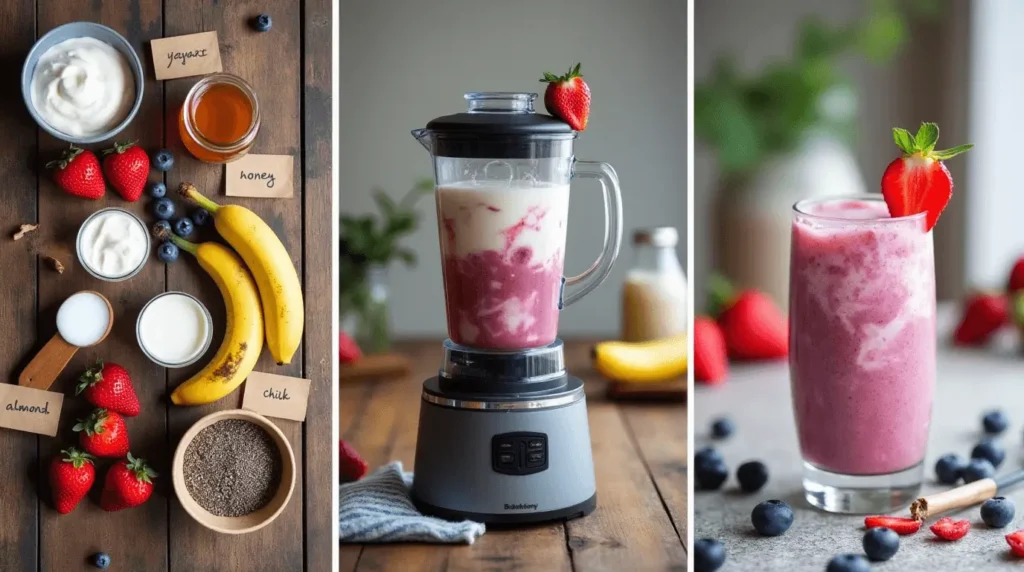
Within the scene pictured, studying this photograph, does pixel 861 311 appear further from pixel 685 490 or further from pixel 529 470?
pixel 529 470

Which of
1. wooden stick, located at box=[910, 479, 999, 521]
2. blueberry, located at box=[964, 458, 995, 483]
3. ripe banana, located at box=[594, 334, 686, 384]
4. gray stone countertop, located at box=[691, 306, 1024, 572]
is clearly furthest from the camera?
ripe banana, located at box=[594, 334, 686, 384]

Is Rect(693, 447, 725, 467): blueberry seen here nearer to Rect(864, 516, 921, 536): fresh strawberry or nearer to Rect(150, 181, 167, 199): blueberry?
Rect(864, 516, 921, 536): fresh strawberry

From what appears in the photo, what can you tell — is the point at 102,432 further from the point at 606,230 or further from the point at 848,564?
the point at 848,564

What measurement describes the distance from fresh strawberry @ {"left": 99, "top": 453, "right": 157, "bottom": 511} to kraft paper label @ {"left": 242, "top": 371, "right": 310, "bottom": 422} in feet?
0.52

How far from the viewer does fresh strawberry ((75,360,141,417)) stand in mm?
1368

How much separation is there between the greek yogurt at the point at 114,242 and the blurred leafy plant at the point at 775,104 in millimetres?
1613

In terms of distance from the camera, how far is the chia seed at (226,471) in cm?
140

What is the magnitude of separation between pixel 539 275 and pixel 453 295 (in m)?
0.13

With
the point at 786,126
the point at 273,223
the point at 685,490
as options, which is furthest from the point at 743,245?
the point at 273,223

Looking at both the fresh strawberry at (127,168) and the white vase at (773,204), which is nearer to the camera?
the fresh strawberry at (127,168)

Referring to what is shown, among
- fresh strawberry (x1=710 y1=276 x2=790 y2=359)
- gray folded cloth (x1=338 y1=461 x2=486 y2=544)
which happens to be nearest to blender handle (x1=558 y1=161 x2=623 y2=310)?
gray folded cloth (x1=338 y1=461 x2=486 y2=544)

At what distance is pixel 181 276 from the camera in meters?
1.39

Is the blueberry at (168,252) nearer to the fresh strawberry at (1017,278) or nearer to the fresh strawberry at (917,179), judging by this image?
the fresh strawberry at (917,179)

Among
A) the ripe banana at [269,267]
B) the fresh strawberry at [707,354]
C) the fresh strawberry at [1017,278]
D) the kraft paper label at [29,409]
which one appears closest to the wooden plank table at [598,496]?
the fresh strawberry at [707,354]
